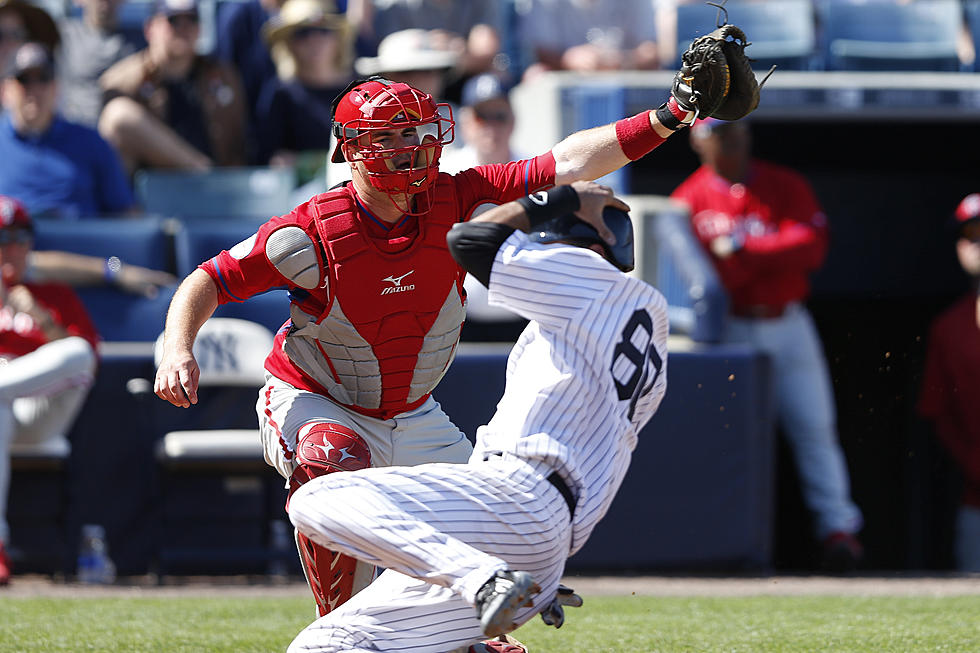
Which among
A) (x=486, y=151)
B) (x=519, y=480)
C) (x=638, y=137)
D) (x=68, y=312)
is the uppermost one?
(x=638, y=137)

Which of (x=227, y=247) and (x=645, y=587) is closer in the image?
(x=645, y=587)

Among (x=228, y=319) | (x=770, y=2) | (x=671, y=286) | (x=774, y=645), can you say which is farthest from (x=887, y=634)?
A: (x=770, y=2)

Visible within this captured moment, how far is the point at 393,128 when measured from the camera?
137 inches

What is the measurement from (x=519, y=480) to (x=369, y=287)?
0.88 m

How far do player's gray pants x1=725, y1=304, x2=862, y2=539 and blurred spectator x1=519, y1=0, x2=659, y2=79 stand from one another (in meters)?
2.15

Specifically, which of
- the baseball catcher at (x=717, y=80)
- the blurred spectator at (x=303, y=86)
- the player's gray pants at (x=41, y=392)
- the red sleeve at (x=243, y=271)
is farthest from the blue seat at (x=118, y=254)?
the baseball catcher at (x=717, y=80)

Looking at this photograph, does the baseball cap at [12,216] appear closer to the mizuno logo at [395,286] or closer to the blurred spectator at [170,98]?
the blurred spectator at [170,98]

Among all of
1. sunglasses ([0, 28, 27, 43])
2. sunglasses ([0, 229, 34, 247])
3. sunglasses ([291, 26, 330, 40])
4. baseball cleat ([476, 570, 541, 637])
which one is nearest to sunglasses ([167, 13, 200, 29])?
sunglasses ([291, 26, 330, 40])

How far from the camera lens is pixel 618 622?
468 centimetres

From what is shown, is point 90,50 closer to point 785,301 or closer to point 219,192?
point 219,192

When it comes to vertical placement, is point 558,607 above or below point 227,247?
below

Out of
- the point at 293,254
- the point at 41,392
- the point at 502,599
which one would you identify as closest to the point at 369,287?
the point at 293,254

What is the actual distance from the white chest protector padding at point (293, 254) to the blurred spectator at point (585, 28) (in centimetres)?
503

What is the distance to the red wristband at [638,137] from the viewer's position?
3582mm
